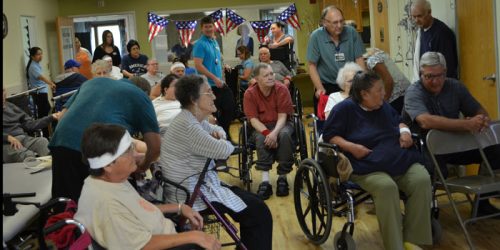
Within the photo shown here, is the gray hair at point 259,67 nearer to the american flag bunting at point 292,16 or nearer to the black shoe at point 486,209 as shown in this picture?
the black shoe at point 486,209

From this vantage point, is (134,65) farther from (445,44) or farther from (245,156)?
(445,44)

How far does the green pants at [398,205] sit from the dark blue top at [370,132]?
0.09m

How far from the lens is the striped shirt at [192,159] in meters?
2.92

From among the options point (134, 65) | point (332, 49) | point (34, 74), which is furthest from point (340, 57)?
point (34, 74)

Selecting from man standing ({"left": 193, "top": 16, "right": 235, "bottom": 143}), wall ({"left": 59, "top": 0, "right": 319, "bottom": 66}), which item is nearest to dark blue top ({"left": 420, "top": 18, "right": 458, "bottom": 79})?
man standing ({"left": 193, "top": 16, "right": 235, "bottom": 143})

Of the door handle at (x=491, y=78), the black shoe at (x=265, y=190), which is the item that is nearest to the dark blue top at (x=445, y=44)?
the door handle at (x=491, y=78)

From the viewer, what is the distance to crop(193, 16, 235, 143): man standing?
6.29m

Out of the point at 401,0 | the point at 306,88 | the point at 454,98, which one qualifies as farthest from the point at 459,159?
the point at 306,88

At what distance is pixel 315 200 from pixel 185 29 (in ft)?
26.7

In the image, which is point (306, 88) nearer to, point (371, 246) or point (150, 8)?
point (150, 8)

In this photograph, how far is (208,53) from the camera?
6.36 metres

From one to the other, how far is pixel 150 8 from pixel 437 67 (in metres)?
9.19

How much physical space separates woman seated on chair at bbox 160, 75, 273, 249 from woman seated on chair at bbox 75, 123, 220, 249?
63cm

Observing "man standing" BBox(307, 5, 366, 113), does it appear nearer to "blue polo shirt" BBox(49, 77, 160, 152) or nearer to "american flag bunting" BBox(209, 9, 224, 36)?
"blue polo shirt" BBox(49, 77, 160, 152)
